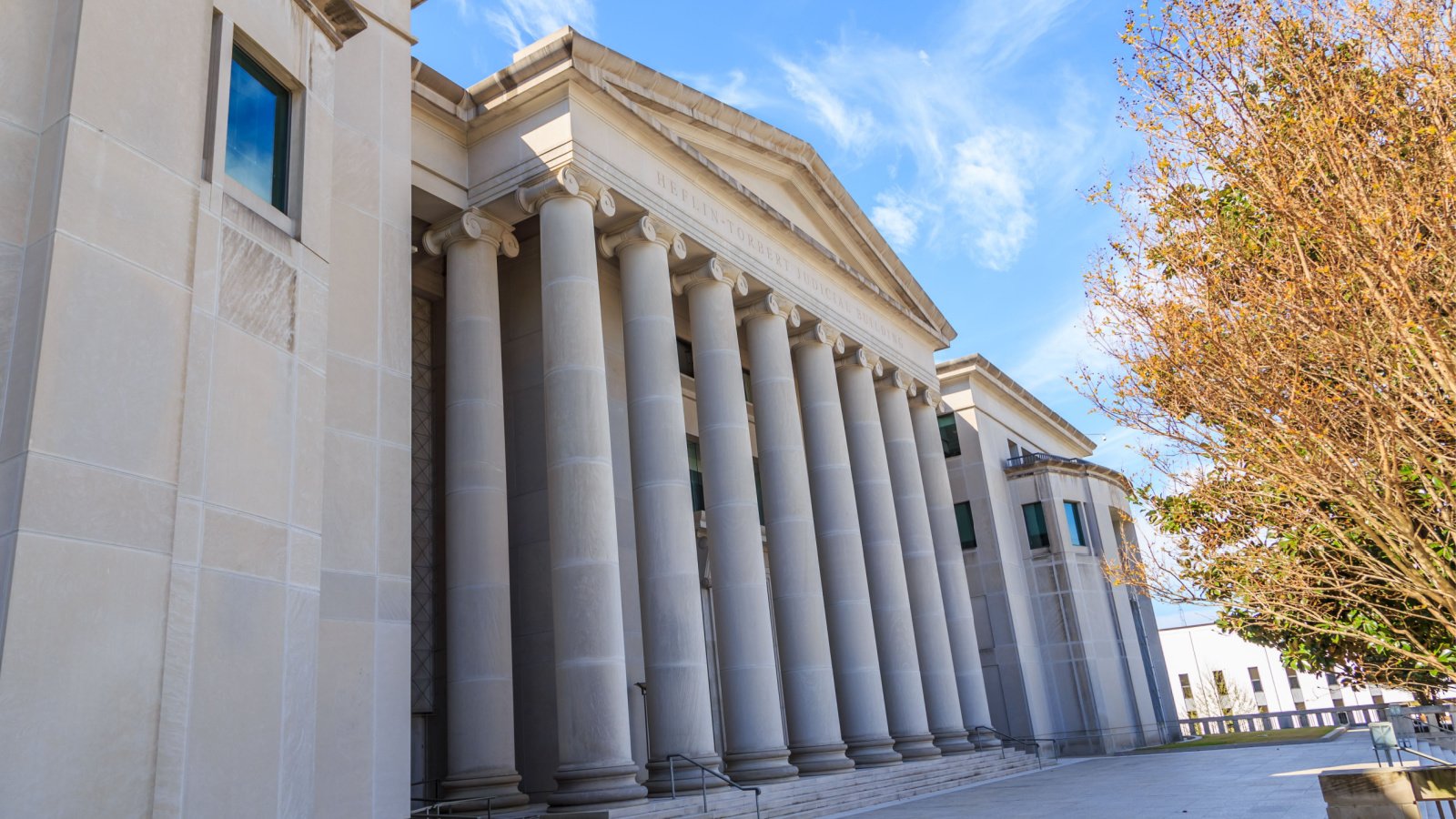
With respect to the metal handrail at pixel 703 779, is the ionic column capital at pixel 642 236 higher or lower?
higher

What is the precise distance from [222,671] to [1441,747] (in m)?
27.0

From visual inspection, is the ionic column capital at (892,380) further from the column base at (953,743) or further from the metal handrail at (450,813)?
the metal handrail at (450,813)

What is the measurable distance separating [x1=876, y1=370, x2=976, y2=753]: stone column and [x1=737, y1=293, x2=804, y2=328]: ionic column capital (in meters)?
7.29

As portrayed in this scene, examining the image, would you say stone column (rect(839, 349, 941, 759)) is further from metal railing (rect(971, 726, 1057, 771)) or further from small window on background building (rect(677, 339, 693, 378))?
small window on background building (rect(677, 339, 693, 378))

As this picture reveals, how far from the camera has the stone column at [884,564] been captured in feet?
91.5

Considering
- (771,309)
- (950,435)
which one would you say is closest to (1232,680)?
(950,435)

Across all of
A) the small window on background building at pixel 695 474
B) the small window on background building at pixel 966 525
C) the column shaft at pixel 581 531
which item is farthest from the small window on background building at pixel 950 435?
the column shaft at pixel 581 531

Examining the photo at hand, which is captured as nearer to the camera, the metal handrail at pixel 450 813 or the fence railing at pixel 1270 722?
the metal handrail at pixel 450 813

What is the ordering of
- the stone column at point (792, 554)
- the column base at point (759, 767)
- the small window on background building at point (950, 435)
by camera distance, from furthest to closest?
1. the small window on background building at point (950, 435)
2. the stone column at point (792, 554)
3. the column base at point (759, 767)

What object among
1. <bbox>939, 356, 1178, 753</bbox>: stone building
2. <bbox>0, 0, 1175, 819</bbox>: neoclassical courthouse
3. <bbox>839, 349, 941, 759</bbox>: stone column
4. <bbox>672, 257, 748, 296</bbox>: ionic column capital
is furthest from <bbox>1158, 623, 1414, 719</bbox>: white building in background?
<bbox>672, 257, 748, 296</bbox>: ionic column capital

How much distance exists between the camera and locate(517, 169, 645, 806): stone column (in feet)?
58.5

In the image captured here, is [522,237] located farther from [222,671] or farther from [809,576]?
[222,671]

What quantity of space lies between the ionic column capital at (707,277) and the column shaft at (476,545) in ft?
16.6

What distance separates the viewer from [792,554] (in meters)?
25.0
